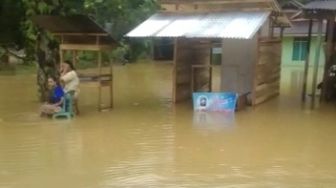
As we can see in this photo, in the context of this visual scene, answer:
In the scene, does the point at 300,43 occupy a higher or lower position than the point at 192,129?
higher

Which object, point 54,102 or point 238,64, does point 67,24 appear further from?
point 238,64

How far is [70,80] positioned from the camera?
11.5 meters

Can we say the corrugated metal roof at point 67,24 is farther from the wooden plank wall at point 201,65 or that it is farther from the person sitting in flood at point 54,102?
the wooden plank wall at point 201,65

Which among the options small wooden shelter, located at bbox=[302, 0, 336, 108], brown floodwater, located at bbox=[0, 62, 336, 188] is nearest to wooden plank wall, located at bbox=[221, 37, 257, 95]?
brown floodwater, located at bbox=[0, 62, 336, 188]

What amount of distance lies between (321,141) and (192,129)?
2634 millimetres

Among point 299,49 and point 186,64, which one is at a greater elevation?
point 299,49

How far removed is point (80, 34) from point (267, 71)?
5.70m

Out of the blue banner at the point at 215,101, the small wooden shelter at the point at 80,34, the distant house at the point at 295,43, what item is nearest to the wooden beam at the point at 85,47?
the small wooden shelter at the point at 80,34

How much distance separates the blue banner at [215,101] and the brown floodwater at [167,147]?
344mm

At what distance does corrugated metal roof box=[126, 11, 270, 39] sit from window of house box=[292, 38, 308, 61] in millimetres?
17242

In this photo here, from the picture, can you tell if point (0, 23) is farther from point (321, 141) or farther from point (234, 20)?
point (321, 141)

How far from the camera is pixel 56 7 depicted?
1355cm

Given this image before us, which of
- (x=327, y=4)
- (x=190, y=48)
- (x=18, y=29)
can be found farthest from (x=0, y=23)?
(x=327, y=4)

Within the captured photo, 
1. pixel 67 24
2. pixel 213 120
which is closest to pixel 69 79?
pixel 67 24
